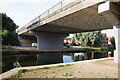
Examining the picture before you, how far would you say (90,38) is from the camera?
1652 inches

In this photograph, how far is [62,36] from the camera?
31734 mm

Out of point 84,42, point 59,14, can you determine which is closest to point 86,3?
point 59,14

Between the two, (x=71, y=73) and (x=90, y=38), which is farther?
(x=90, y=38)

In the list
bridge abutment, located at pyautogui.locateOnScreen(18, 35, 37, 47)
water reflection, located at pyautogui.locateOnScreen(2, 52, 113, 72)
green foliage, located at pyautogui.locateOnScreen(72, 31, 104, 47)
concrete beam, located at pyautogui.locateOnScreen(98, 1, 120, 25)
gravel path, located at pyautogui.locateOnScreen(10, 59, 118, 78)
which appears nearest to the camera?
gravel path, located at pyautogui.locateOnScreen(10, 59, 118, 78)

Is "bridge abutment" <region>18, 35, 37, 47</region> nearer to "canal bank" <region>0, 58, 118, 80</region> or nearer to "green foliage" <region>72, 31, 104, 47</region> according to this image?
"green foliage" <region>72, 31, 104, 47</region>

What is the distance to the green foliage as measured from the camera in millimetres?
41753

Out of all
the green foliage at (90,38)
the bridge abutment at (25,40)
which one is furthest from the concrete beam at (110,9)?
the bridge abutment at (25,40)

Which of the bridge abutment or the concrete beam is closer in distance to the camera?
the concrete beam

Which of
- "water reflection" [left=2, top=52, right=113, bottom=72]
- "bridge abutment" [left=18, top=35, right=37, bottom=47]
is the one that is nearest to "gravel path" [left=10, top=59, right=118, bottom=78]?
"water reflection" [left=2, top=52, right=113, bottom=72]

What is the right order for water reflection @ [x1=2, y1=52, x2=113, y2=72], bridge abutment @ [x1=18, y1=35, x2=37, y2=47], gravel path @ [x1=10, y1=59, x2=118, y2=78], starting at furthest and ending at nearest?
bridge abutment @ [x1=18, y1=35, x2=37, y2=47] < water reflection @ [x1=2, y1=52, x2=113, y2=72] < gravel path @ [x1=10, y1=59, x2=118, y2=78]

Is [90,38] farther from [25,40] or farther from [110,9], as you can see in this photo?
[110,9]

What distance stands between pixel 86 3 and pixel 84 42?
36033mm

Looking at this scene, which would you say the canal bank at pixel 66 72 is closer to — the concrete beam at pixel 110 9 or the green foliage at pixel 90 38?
the concrete beam at pixel 110 9

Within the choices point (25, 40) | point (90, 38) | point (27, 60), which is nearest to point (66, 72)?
point (27, 60)
